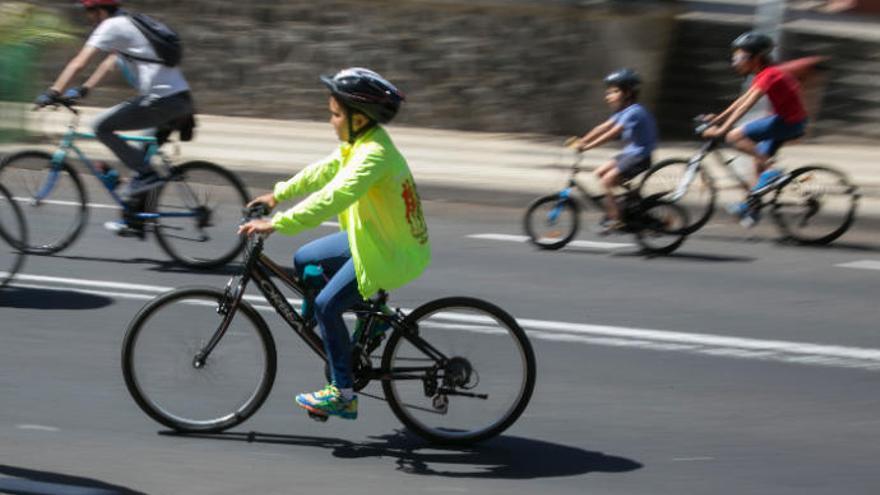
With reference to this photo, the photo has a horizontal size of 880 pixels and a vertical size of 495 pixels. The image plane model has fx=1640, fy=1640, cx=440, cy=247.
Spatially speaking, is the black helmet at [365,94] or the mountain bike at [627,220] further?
the mountain bike at [627,220]

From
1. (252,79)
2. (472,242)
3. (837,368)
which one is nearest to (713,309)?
(837,368)

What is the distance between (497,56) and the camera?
725 inches

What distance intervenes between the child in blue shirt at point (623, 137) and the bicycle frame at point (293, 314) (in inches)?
216

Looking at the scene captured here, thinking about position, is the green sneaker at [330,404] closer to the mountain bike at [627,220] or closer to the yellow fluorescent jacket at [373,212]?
the yellow fluorescent jacket at [373,212]

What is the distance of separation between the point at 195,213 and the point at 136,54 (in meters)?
1.12

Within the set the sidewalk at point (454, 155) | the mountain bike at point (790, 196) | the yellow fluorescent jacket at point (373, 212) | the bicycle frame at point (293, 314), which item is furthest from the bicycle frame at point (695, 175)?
the yellow fluorescent jacket at point (373, 212)

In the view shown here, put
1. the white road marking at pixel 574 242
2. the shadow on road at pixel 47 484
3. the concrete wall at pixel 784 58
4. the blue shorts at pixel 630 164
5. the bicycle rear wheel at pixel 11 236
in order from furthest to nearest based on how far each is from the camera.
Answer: the concrete wall at pixel 784 58 → the white road marking at pixel 574 242 → the blue shorts at pixel 630 164 → the bicycle rear wheel at pixel 11 236 → the shadow on road at pixel 47 484

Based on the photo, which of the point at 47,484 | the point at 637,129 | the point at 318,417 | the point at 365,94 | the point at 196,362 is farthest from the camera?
the point at 637,129

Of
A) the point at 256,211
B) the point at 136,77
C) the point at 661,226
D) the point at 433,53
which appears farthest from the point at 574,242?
the point at 433,53

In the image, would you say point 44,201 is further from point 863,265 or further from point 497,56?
point 497,56

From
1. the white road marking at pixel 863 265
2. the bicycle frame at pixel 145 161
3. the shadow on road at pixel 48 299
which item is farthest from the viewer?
the white road marking at pixel 863 265

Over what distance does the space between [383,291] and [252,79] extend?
1298 cm

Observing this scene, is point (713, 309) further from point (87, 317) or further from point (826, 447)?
point (87, 317)

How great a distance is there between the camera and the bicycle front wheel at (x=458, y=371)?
22.2 ft
